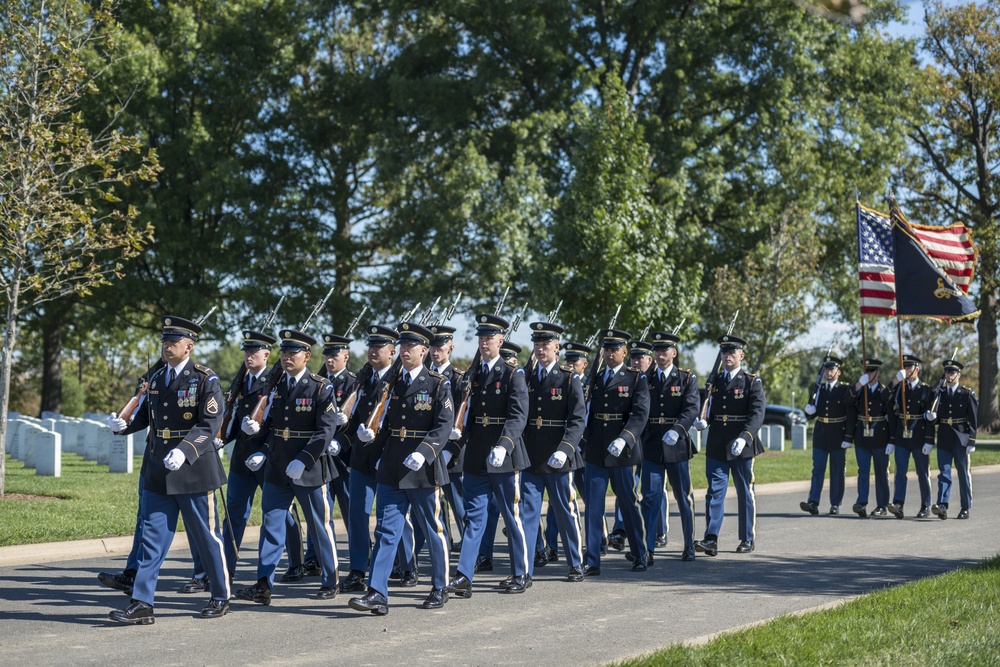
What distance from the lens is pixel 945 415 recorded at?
15.0m

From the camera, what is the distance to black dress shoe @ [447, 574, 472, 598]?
29.2 feet

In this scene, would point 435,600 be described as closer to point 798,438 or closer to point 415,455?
point 415,455

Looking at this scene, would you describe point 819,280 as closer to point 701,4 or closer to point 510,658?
point 701,4

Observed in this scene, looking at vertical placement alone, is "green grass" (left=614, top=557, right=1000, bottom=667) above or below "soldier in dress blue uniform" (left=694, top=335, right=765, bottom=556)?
below

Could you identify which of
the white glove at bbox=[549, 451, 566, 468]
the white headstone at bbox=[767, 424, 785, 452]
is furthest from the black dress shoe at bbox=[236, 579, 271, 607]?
the white headstone at bbox=[767, 424, 785, 452]

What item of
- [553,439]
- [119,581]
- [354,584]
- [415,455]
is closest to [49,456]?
[119,581]

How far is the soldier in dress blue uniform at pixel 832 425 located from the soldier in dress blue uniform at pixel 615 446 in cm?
526

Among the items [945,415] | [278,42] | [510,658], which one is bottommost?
[510,658]

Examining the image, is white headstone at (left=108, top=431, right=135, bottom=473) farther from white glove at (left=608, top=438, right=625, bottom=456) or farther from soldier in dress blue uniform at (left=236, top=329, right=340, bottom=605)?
white glove at (left=608, top=438, right=625, bottom=456)

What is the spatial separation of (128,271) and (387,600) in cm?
2328

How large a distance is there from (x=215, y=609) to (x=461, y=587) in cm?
185

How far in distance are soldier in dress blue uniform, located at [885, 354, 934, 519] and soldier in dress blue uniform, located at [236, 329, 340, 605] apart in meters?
8.55

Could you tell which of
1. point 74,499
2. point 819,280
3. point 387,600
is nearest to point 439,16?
point 819,280

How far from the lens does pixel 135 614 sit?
25.4ft
